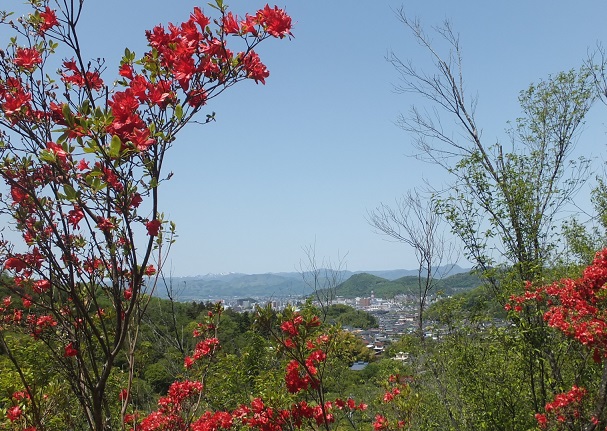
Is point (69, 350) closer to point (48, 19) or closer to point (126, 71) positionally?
point (126, 71)

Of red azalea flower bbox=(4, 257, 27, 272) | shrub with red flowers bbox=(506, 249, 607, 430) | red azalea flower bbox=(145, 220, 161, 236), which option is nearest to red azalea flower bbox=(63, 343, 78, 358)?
red azalea flower bbox=(4, 257, 27, 272)

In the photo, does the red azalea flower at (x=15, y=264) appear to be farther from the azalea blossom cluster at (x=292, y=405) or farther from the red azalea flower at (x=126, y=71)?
the azalea blossom cluster at (x=292, y=405)

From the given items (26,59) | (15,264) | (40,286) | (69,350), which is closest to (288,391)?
(69,350)

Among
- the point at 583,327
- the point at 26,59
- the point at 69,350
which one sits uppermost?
the point at 26,59

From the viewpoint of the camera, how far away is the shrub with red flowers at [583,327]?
345 centimetres

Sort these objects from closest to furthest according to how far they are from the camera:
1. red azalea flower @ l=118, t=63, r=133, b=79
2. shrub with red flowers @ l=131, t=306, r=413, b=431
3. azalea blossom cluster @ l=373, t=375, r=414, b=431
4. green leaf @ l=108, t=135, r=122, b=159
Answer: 1. green leaf @ l=108, t=135, r=122, b=159
2. red azalea flower @ l=118, t=63, r=133, b=79
3. shrub with red flowers @ l=131, t=306, r=413, b=431
4. azalea blossom cluster @ l=373, t=375, r=414, b=431

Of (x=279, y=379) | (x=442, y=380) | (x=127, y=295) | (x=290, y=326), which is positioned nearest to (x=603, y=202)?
(x=442, y=380)

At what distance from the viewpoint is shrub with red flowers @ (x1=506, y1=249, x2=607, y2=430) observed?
3.45 meters

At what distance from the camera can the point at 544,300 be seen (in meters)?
4.56

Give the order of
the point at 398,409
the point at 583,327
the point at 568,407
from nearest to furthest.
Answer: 1. the point at 583,327
2. the point at 568,407
3. the point at 398,409

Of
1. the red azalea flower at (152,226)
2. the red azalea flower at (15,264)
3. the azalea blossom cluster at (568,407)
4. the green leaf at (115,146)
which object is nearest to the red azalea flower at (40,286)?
the red azalea flower at (15,264)

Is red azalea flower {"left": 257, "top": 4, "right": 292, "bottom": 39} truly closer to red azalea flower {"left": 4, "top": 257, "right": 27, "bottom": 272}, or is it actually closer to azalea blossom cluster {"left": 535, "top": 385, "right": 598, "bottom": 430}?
red azalea flower {"left": 4, "top": 257, "right": 27, "bottom": 272}

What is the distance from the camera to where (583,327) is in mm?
3463

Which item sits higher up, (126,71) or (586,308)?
(126,71)
